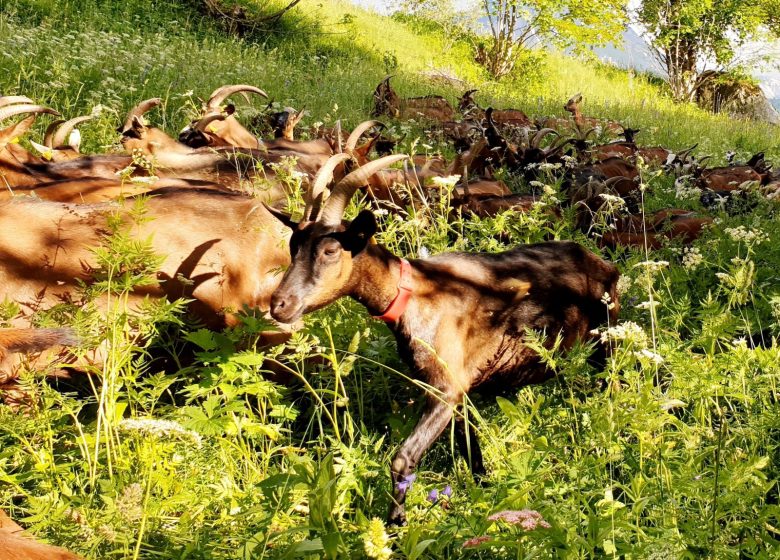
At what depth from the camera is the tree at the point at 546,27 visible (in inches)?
933

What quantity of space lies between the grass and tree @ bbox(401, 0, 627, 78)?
62.8ft

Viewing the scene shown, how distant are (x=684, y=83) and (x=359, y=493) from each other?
32.7m

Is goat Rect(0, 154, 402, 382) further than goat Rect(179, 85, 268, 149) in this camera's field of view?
No

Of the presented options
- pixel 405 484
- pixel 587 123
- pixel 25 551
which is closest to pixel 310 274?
pixel 405 484

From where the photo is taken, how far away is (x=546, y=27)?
79.4ft

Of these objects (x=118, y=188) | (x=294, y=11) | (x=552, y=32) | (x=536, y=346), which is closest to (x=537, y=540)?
(x=536, y=346)

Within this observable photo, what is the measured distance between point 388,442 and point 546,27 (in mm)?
22684

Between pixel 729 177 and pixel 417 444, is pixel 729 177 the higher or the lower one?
the higher one

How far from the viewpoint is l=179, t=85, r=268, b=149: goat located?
26.0ft

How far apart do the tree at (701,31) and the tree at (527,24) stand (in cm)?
607

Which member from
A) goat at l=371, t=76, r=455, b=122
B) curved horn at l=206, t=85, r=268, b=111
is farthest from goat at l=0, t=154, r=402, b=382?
goat at l=371, t=76, r=455, b=122

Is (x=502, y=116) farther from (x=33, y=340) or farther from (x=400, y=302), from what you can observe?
(x=33, y=340)

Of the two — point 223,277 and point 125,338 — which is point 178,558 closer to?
point 125,338

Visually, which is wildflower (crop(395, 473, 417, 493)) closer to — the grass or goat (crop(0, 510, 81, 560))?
the grass
